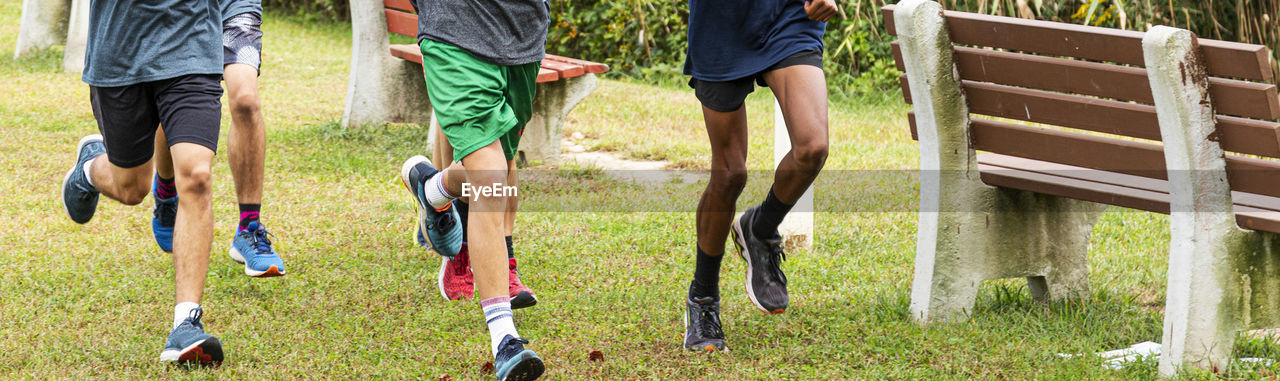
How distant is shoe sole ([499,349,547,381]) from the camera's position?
3.36 meters

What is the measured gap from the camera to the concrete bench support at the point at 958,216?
3795 mm

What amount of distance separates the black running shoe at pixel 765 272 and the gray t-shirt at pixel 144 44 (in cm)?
180

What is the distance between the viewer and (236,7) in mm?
4816

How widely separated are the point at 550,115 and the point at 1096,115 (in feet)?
13.4

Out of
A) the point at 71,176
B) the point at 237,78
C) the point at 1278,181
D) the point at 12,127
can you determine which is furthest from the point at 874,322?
the point at 12,127

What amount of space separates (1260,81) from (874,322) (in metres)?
1.45

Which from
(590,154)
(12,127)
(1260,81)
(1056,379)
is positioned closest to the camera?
(1260,81)

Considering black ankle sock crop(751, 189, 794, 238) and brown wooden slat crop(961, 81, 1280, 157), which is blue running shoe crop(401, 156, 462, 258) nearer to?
black ankle sock crop(751, 189, 794, 238)

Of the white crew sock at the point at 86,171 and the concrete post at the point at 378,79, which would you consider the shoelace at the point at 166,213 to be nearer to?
the white crew sock at the point at 86,171

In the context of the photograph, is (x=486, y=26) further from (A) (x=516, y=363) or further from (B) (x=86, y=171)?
(B) (x=86, y=171)

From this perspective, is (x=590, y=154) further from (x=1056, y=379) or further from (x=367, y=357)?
(x=1056, y=379)

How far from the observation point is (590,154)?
25.2 feet

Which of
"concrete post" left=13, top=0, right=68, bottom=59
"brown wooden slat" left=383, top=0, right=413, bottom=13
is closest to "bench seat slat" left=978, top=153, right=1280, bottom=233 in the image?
"brown wooden slat" left=383, top=0, right=413, bottom=13

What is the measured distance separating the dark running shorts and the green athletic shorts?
4.27ft
